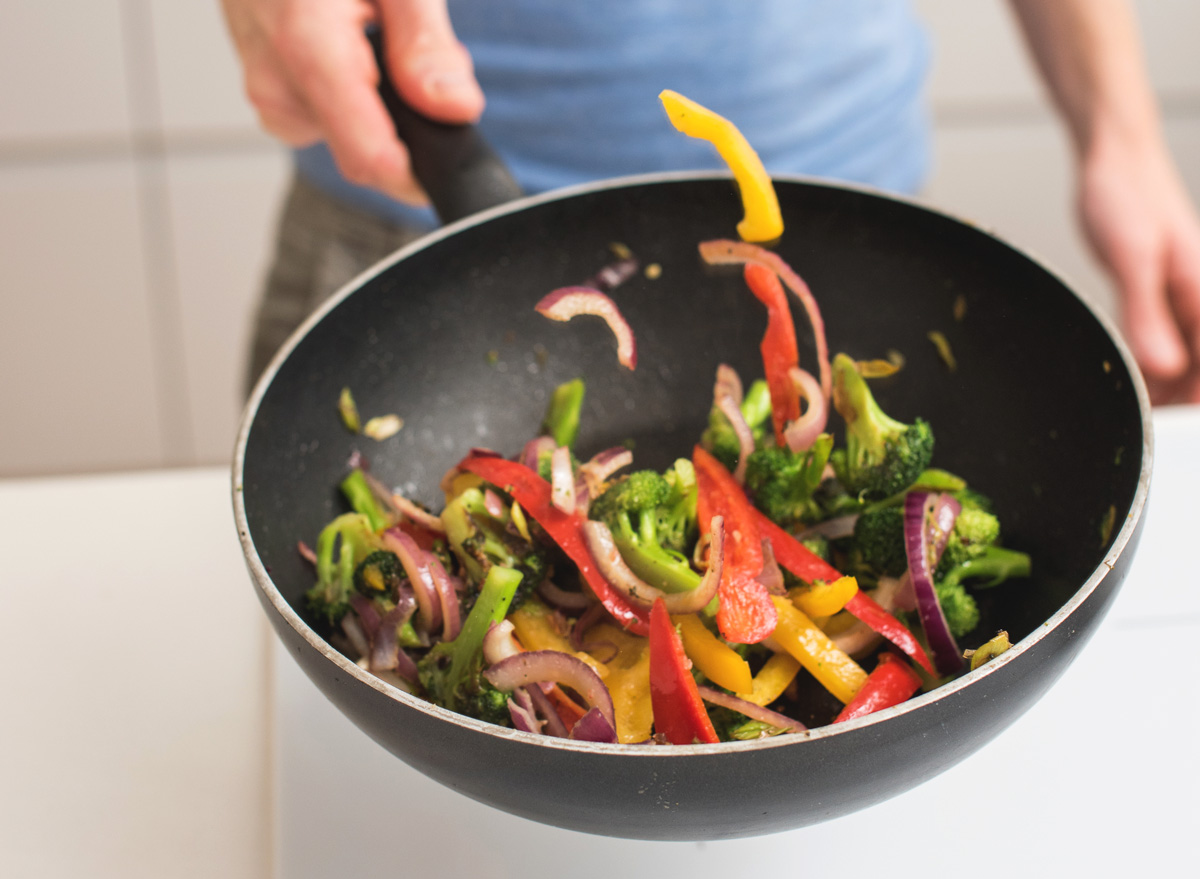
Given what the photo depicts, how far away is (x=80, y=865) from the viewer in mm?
706

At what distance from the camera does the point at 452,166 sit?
0.87 metres

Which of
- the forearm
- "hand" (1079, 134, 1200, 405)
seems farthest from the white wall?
"hand" (1079, 134, 1200, 405)

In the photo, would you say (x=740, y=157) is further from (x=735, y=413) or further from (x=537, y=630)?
(x=537, y=630)

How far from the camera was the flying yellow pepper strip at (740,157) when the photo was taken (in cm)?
65

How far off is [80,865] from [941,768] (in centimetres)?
56

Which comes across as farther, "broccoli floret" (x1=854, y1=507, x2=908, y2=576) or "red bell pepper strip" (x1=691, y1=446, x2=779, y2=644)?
"broccoli floret" (x1=854, y1=507, x2=908, y2=576)

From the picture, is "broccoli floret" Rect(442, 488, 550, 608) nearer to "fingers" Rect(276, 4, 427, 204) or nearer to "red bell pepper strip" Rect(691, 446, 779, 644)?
"red bell pepper strip" Rect(691, 446, 779, 644)

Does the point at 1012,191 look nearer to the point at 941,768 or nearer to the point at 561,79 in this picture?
the point at 561,79

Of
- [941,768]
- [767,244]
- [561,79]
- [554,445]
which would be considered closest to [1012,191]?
[561,79]

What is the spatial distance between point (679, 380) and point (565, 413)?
12cm

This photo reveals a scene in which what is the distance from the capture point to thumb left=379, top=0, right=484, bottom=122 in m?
0.86

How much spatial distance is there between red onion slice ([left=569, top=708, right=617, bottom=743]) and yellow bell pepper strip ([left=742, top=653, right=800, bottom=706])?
127 mm

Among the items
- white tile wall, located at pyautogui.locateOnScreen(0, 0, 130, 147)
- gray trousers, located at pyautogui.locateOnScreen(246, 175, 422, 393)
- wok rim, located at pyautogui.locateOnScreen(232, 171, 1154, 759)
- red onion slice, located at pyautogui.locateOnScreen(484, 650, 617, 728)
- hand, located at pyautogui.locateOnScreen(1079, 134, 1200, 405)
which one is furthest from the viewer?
white tile wall, located at pyautogui.locateOnScreen(0, 0, 130, 147)

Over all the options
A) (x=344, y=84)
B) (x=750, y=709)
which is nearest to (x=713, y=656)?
(x=750, y=709)
